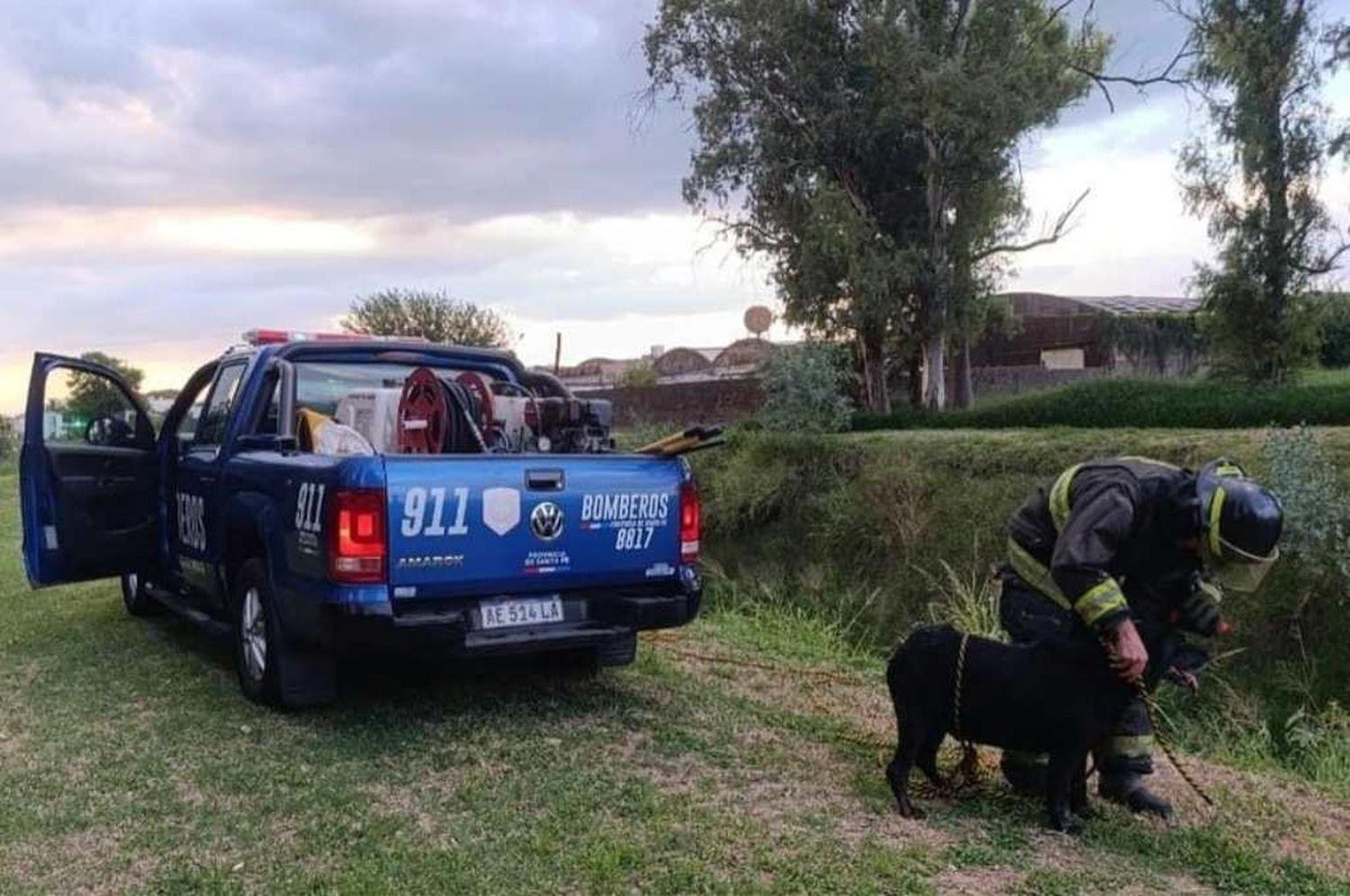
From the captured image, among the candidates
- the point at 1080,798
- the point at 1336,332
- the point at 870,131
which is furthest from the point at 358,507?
the point at 1336,332

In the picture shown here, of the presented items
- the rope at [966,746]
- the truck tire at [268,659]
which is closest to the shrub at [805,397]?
the rope at [966,746]

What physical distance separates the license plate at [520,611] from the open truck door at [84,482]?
3249mm

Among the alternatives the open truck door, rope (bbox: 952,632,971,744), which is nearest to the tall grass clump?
rope (bbox: 952,632,971,744)

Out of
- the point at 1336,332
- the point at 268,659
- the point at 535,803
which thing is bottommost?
the point at 535,803

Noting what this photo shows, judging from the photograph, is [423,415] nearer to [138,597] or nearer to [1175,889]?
[138,597]

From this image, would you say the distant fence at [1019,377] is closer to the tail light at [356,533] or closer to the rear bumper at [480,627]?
the rear bumper at [480,627]

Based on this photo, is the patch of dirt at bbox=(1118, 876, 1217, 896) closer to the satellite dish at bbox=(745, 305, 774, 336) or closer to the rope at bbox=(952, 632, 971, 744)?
the rope at bbox=(952, 632, 971, 744)

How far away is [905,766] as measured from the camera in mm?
3896

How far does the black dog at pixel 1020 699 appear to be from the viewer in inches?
142

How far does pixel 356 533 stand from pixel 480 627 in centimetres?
69

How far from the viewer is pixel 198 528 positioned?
19.9ft

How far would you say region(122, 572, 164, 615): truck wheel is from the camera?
7.50 metres

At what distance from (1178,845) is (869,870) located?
3.54 feet

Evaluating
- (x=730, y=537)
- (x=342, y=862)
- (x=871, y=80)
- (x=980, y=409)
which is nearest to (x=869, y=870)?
(x=342, y=862)
